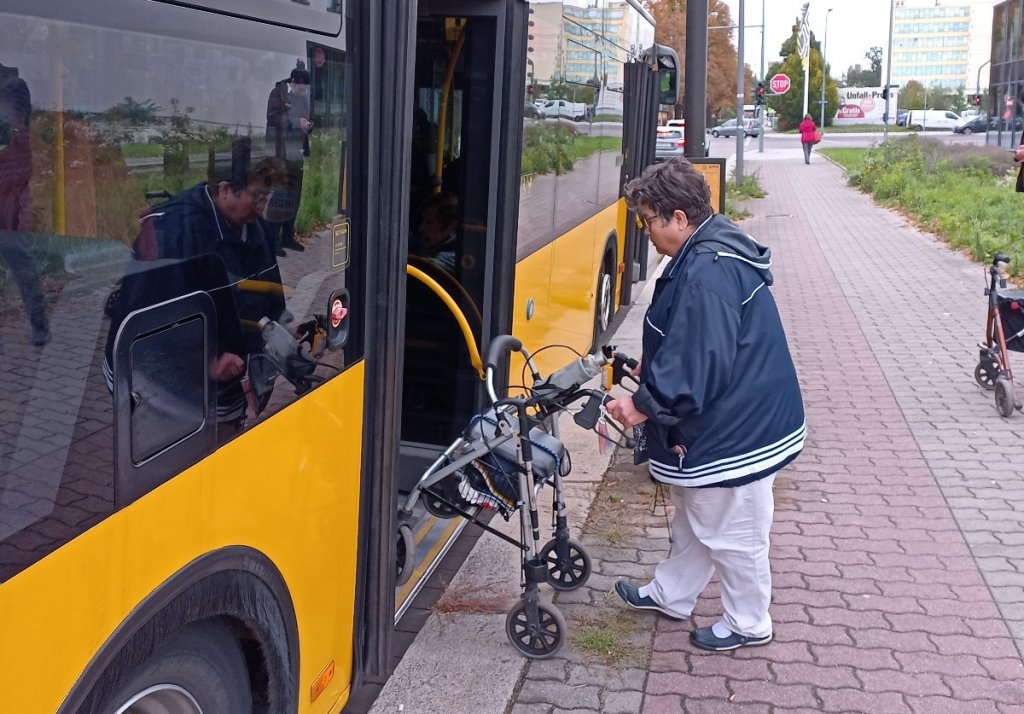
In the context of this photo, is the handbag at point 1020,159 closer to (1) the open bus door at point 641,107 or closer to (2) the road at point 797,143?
(1) the open bus door at point 641,107

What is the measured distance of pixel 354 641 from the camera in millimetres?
3367

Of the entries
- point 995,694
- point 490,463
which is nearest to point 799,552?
point 995,694

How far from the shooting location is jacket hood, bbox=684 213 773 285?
3.72 meters

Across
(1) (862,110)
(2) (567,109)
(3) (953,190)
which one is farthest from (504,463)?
(1) (862,110)

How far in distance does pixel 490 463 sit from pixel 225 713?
5.72ft

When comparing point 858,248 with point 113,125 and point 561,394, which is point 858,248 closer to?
point 561,394

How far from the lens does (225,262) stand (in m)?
2.32

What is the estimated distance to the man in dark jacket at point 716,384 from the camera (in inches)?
144

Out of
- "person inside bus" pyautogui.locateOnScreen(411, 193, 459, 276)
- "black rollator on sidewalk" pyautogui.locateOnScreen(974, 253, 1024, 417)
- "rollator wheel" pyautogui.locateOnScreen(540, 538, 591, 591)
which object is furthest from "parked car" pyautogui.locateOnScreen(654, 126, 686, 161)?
"rollator wheel" pyautogui.locateOnScreen(540, 538, 591, 591)

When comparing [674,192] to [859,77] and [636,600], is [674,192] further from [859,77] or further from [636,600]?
[859,77]

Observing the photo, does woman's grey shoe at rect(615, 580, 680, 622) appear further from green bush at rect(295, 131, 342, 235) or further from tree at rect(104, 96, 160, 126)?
tree at rect(104, 96, 160, 126)

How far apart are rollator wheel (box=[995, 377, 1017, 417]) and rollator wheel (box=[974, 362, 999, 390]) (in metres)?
0.42

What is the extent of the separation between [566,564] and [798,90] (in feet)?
269

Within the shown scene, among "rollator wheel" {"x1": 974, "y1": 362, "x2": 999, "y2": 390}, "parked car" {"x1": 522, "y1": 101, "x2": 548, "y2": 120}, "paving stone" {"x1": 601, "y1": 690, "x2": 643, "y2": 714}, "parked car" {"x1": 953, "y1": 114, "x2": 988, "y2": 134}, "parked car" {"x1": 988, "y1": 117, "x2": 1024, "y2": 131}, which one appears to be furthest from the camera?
"parked car" {"x1": 953, "y1": 114, "x2": 988, "y2": 134}
